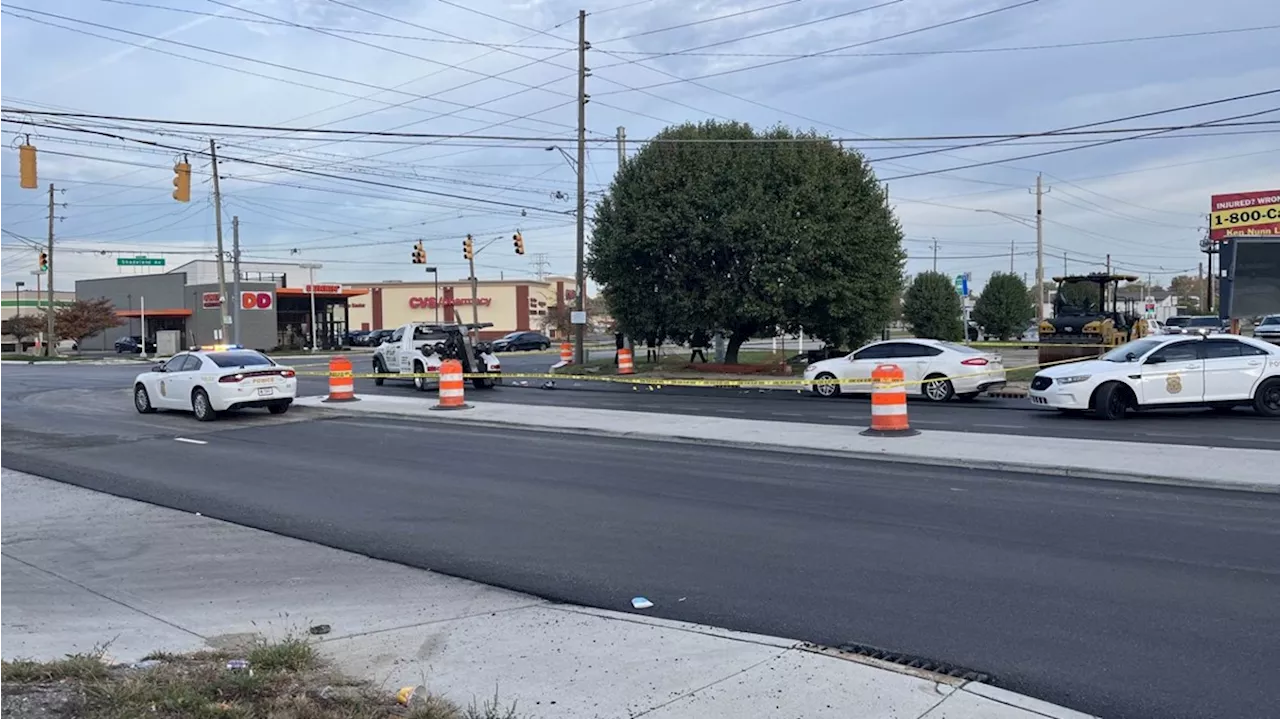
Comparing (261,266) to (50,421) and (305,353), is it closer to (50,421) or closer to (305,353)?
(305,353)

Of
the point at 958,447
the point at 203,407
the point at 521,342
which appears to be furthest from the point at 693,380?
the point at 521,342

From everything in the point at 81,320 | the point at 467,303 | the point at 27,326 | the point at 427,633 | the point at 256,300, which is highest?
the point at 467,303

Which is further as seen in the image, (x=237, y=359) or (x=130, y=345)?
(x=130, y=345)

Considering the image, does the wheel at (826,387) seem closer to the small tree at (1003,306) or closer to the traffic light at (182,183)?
the traffic light at (182,183)

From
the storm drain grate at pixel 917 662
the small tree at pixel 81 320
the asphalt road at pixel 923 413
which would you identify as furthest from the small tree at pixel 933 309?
the small tree at pixel 81 320

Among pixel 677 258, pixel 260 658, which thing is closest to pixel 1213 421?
pixel 260 658

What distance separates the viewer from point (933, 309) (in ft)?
169

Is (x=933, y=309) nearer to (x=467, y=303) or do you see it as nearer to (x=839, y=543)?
(x=839, y=543)

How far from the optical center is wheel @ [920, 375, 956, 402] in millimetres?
22266

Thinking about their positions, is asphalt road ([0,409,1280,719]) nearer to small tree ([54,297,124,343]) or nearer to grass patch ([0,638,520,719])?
grass patch ([0,638,520,719])

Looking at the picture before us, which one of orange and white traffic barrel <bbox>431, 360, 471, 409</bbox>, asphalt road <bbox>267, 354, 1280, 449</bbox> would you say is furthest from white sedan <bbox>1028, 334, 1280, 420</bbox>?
orange and white traffic barrel <bbox>431, 360, 471, 409</bbox>

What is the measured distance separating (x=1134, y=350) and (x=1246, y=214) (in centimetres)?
6155

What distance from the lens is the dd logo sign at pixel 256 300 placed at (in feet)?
249

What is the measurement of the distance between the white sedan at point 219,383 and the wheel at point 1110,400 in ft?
50.7
